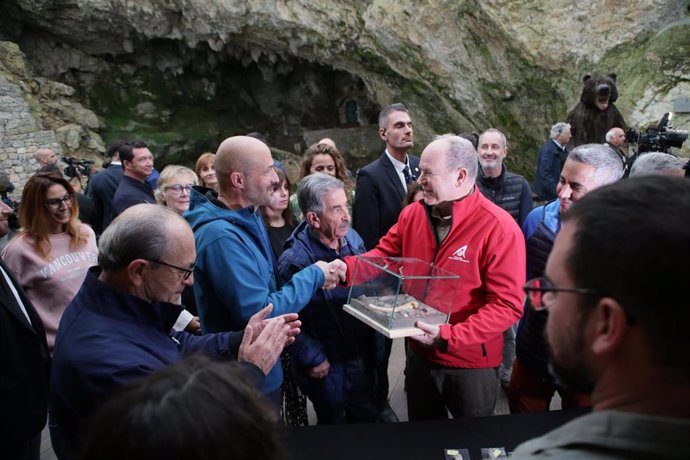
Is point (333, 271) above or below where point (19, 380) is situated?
above

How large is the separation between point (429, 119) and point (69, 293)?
11.3 m

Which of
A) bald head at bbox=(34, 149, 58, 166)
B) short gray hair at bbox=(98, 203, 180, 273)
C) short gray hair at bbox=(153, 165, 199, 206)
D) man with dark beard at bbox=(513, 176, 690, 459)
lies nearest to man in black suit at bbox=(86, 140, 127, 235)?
short gray hair at bbox=(153, 165, 199, 206)

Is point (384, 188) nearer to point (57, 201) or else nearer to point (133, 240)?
point (57, 201)

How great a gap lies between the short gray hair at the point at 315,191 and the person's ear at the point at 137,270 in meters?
1.15

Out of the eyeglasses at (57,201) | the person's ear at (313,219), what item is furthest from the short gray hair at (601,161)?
the eyeglasses at (57,201)

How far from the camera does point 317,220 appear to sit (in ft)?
8.61

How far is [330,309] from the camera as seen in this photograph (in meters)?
2.59

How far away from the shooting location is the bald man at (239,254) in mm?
2039

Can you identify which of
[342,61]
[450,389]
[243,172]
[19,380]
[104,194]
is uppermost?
[342,61]

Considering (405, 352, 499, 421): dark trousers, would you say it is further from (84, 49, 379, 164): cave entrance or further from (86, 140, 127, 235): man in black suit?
(84, 49, 379, 164): cave entrance

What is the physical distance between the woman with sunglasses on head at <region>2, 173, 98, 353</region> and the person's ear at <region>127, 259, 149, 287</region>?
A: 1.46 meters

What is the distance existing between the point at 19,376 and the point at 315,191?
1.53 meters

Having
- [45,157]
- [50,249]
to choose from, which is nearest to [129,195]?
[50,249]

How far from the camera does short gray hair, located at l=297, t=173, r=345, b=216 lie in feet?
8.51
